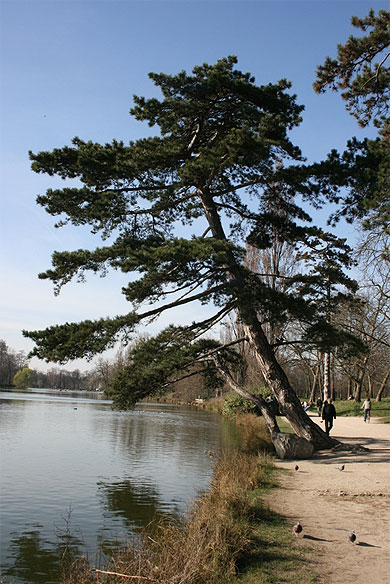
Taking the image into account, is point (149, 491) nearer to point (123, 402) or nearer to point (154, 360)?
point (123, 402)

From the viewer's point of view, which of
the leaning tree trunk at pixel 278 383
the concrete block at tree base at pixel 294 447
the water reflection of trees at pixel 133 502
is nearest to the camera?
the water reflection of trees at pixel 133 502

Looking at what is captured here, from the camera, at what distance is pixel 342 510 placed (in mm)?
8297

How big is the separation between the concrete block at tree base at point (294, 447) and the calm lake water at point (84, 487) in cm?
225

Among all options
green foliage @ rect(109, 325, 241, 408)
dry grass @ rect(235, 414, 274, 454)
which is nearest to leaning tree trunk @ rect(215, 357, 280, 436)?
dry grass @ rect(235, 414, 274, 454)

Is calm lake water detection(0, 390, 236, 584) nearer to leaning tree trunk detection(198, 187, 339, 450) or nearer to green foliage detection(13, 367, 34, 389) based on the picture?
leaning tree trunk detection(198, 187, 339, 450)

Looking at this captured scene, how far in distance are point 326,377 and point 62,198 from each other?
61.7 ft

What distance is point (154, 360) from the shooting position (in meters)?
12.9

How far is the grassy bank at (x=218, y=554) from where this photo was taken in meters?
5.03

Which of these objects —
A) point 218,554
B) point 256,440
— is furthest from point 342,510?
point 256,440

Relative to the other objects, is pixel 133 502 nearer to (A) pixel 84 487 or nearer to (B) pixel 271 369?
(A) pixel 84 487

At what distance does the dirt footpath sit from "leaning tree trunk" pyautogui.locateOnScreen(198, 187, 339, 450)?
746 mm

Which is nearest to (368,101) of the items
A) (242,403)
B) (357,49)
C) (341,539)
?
(357,49)

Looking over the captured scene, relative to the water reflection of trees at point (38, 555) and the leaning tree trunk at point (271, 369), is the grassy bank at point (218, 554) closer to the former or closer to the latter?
the water reflection of trees at point (38, 555)

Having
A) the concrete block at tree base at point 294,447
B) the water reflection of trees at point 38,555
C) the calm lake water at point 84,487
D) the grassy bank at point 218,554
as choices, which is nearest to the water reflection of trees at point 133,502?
the calm lake water at point 84,487
